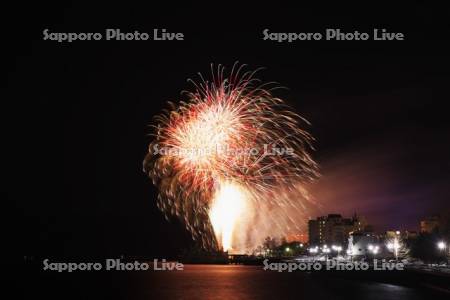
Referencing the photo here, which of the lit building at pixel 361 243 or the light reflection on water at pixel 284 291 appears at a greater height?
the lit building at pixel 361 243

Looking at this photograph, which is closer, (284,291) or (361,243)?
(284,291)

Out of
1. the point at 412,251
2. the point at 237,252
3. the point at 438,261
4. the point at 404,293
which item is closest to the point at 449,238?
the point at 438,261

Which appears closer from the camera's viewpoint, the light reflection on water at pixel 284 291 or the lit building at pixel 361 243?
the light reflection on water at pixel 284 291

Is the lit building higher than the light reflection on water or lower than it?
higher

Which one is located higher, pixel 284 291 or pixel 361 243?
pixel 361 243

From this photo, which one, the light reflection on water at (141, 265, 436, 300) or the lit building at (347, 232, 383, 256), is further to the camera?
the lit building at (347, 232, 383, 256)

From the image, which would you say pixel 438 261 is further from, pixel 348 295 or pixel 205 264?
pixel 205 264

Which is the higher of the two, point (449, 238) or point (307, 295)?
point (449, 238)

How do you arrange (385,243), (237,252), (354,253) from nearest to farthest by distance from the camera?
(385,243) < (354,253) < (237,252)

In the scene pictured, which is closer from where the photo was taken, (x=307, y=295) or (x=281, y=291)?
(x=307, y=295)

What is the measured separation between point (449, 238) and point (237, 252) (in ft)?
329

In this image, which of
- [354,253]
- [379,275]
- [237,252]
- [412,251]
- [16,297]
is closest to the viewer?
[16,297]

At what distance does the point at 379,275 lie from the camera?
9138 cm

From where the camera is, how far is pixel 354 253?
161000 millimetres
